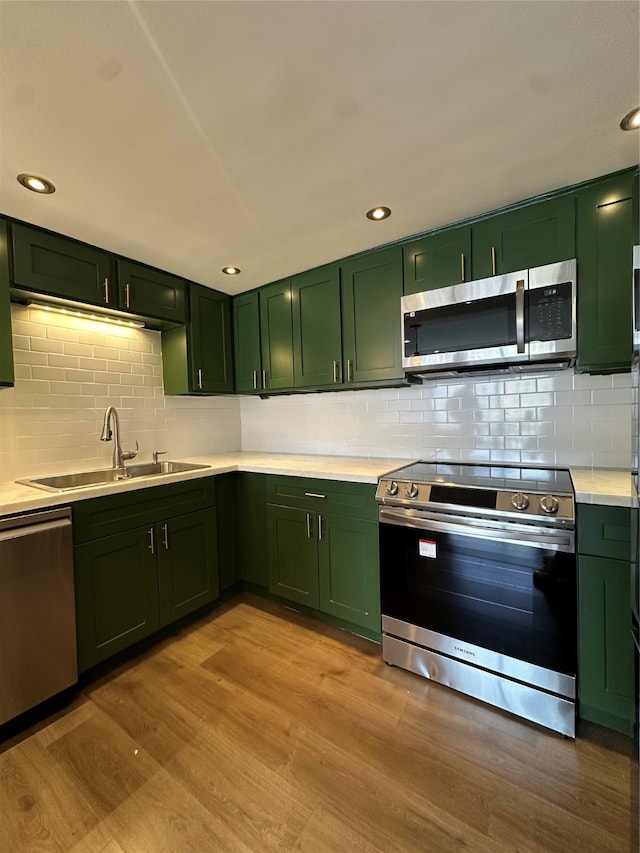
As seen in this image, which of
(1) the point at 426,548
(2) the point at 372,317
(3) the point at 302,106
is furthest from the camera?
(2) the point at 372,317

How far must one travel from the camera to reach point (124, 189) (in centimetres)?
159

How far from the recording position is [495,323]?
73.2 inches

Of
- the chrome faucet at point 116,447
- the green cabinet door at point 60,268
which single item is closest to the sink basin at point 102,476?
the chrome faucet at point 116,447

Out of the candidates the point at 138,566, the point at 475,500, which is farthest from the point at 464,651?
the point at 138,566

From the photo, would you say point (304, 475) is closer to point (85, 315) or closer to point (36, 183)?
point (85, 315)

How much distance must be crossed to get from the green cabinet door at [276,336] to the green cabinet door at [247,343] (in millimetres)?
54

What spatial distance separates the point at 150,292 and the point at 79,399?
0.85 metres

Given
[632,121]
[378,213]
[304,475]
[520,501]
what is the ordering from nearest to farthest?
1. [632,121]
2. [520,501]
3. [378,213]
4. [304,475]

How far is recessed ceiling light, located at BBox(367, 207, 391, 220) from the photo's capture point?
183cm

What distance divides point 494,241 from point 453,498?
137 cm

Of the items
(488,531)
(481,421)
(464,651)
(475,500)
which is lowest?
(464,651)

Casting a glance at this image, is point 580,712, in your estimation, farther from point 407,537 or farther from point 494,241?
point 494,241

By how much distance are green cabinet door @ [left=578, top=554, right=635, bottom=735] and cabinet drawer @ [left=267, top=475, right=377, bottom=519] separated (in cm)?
97

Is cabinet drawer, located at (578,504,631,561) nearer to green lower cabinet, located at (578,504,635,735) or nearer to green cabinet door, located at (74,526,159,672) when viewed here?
green lower cabinet, located at (578,504,635,735)
